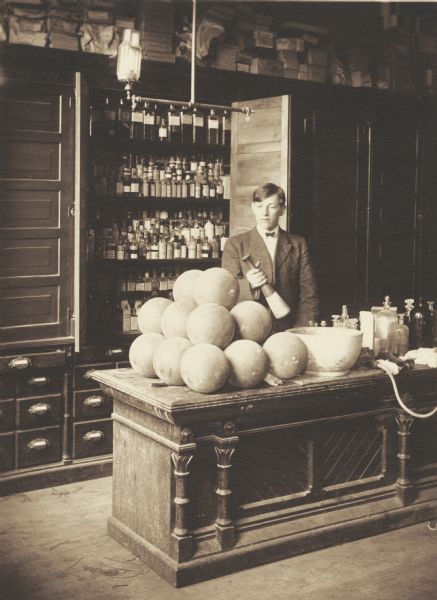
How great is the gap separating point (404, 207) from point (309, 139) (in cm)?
120

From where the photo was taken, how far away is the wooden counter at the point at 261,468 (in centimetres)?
308

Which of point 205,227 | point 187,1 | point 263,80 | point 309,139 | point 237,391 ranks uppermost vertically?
point 187,1

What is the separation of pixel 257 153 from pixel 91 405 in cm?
207

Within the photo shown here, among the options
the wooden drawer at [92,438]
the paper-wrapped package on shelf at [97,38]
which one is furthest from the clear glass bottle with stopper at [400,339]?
the paper-wrapped package on shelf at [97,38]

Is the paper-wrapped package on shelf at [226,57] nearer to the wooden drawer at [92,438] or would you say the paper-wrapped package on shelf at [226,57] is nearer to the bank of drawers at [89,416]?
the bank of drawers at [89,416]

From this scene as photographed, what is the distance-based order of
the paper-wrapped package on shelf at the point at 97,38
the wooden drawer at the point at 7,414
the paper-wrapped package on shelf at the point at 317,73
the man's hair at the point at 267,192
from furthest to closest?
the paper-wrapped package on shelf at the point at 317,73
the paper-wrapped package on shelf at the point at 97,38
the wooden drawer at the point at 7,414
the man's hair at the point at 267,192

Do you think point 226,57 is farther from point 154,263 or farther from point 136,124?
point 154,263

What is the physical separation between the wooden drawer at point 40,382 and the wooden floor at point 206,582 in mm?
849

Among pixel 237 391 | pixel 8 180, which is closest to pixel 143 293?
pixel 8 180

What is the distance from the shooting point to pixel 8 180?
4.32m

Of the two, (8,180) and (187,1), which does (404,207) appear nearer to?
(187,1)

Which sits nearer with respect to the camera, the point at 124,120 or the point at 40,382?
the point at 40,382

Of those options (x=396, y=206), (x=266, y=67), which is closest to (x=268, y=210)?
(x=266, y=67)

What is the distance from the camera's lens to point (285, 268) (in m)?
4.36
